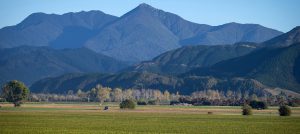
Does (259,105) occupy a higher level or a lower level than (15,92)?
lower

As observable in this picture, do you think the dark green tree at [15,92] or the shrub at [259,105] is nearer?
the shrub at [259,105]

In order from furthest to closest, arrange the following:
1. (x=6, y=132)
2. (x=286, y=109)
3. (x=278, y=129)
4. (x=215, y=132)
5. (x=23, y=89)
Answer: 1. (x=23, y=89)
2. (x=286, y=109)
3. (x=278, y=129)
4. (x=215, y=132)
5. (x=6, y=132)

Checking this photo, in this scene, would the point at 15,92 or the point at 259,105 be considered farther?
the point at 15,92

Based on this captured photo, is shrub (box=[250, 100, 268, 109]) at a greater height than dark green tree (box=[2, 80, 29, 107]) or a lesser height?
lesser

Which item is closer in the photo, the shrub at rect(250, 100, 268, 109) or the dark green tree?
the shrub at rect(250, 100, 268, 109)

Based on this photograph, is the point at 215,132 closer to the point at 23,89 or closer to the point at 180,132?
the point at 180,132

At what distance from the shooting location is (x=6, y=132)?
70.1 metres

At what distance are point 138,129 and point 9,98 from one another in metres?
123

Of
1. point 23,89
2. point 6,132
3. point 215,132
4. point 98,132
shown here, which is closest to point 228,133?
point 215,132

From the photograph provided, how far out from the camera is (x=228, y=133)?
7338 cm

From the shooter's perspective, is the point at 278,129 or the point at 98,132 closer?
the point at 98,132

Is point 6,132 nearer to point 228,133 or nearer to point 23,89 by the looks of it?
point 228,133

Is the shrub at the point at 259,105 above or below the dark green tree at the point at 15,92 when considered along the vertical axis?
below

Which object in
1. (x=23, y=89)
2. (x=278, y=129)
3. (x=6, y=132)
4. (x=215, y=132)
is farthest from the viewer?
(x=23, y=89)
